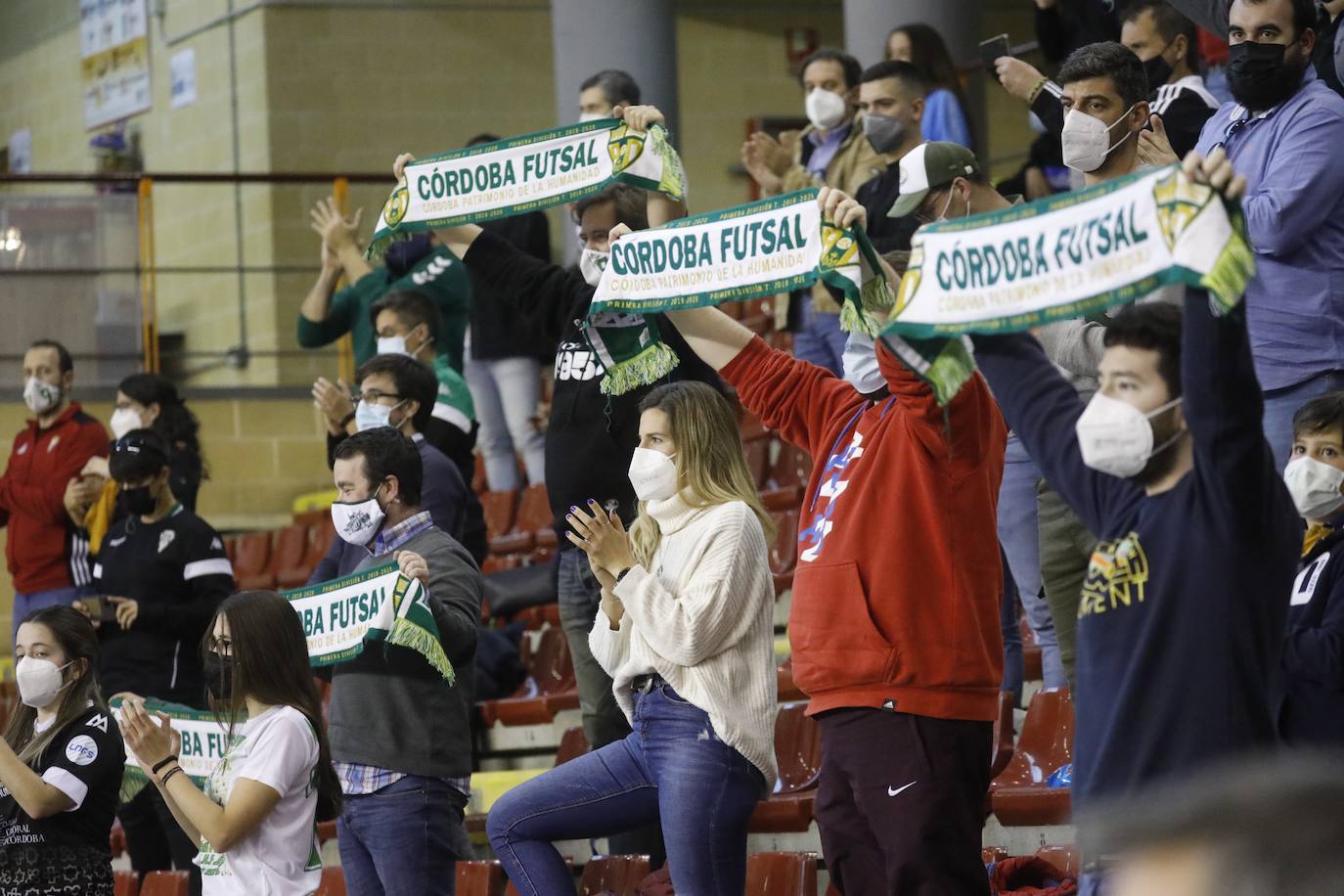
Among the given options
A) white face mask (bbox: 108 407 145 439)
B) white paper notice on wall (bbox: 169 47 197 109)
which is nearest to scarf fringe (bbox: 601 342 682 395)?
white face mask (bbox: 108 407 145 439)

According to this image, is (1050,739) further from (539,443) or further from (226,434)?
(226,434)

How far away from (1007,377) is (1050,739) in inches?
79.9

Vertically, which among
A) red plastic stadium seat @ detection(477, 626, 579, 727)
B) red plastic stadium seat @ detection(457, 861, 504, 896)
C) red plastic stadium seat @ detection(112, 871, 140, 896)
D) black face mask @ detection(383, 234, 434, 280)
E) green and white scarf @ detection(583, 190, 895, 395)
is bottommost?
red plastic stadium seat @ detection(112, 871, 140, 896)

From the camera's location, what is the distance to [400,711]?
4.54 metres

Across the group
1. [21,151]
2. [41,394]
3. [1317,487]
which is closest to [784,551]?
[41,394]

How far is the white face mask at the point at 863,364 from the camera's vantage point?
3.69m

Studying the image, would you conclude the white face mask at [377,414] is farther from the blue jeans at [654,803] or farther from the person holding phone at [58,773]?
the blue jeans at [654,803]

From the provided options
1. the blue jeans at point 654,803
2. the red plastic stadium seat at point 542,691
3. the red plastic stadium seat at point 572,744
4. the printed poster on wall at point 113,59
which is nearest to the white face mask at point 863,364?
the blue jeans at point 654,803

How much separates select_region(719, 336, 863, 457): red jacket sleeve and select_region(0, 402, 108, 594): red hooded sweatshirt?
416 centimetres

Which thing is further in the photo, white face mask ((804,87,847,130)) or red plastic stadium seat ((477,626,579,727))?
white face mask ((804,87,847,130))

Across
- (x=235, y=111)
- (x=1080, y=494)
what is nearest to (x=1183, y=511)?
(x=1080, y=494)

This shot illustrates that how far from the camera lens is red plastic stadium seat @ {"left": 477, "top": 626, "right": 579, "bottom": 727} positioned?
674cm

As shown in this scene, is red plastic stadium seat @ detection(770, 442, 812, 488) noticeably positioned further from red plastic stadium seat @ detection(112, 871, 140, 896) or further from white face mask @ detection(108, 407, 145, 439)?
red plastic stadium seat @ detection(112, 871, 140, 896)

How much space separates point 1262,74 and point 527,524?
191 inches
